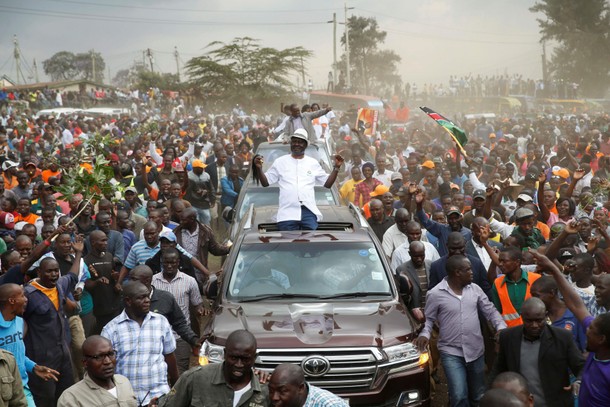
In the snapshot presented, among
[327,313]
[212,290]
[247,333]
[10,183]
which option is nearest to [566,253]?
[327,313]

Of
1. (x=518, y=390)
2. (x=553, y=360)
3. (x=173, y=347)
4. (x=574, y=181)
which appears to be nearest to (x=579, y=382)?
(x=553, y=360)

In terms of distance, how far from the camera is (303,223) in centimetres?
884

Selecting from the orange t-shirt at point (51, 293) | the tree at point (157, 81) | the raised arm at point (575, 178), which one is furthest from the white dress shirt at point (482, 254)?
the tree at point (157, 81)

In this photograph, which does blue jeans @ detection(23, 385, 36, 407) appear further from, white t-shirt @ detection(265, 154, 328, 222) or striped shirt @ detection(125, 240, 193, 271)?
white t-shirt @ detection(265, 154, 328, 222)

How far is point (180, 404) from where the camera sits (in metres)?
5.02

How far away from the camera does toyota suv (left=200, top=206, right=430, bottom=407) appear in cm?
638

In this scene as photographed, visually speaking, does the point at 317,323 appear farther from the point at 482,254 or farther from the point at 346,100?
the point at 346,100

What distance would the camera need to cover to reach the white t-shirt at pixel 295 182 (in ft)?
29.2

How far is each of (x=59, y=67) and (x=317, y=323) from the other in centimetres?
12222

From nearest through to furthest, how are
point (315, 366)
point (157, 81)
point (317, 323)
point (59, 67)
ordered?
1. point (315, 366)
2. point (317, 323)
3. point (157, 81)
4. point (59, 67)

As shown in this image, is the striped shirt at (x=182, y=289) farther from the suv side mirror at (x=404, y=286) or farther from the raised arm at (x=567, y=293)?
the raised arm at (x=567, y=293)

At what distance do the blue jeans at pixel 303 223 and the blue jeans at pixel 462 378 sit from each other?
2314 mm

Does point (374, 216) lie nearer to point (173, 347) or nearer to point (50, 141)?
point (173, 347)

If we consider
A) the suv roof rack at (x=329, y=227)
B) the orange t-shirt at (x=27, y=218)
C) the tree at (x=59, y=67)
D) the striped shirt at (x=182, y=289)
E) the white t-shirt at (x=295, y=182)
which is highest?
the tree at (x=59, y=67)
